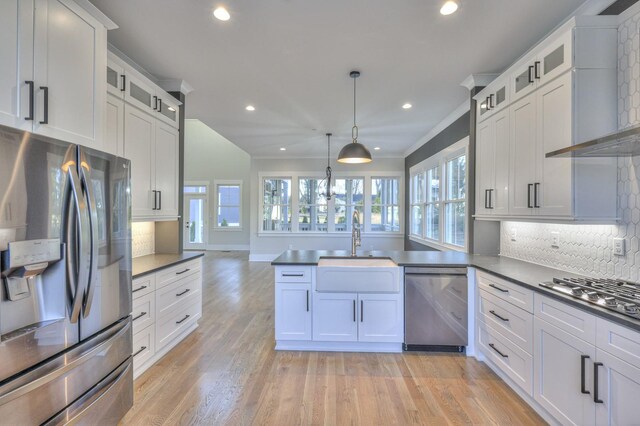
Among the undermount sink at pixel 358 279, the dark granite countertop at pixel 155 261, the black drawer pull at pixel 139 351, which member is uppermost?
the dark granite countertop at pixel 155 261

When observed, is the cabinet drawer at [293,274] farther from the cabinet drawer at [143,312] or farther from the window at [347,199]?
the window at [347,199]

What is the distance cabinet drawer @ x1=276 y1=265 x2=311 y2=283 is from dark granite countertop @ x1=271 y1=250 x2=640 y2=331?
6 centimetres

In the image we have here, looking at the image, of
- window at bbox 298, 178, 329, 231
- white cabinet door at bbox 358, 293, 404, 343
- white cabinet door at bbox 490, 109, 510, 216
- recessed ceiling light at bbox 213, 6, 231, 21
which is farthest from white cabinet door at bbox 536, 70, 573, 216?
window at bbox 298, 178, 329, 231

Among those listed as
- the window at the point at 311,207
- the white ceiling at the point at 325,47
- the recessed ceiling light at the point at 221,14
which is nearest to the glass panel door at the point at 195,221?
the window at the point at 311,207

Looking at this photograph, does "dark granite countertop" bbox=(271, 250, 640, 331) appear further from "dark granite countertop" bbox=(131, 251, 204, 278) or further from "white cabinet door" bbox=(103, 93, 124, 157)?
"white cabinet door" bbox=(103, 93, 124, 157)

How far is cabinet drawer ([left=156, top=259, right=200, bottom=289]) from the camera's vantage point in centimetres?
→ 266

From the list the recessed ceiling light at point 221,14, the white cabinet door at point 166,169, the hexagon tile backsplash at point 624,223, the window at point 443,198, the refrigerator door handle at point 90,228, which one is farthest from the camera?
the window at point 443,198

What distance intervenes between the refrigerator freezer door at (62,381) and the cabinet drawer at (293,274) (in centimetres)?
139

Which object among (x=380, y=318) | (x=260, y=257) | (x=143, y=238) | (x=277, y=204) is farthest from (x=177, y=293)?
(x=277, y=204)

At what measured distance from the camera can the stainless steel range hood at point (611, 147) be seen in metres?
1.41

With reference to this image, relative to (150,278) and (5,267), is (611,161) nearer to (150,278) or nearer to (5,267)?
(5,267)

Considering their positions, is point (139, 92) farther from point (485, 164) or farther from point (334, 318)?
point (485, 164)

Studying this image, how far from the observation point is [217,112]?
14.8ft

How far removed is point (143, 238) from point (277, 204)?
196 inches
